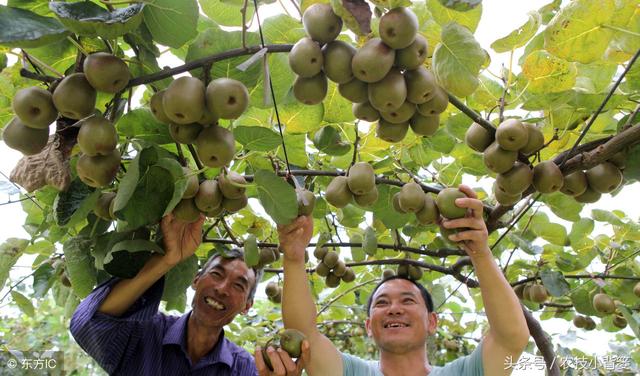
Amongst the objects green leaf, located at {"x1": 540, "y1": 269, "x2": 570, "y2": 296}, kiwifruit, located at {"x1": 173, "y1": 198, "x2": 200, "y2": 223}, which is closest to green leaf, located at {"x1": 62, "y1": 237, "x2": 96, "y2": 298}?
kiwifruit, located at {"x1": 173, "y1": 198, "x2": 200, "y2": 223}

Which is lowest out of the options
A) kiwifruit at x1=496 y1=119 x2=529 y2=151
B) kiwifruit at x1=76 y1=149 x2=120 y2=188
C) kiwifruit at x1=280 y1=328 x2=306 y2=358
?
kiwifruit at x1=280 y1=328 x2=306 y2=358

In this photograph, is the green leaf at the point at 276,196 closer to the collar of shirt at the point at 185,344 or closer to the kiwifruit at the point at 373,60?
the kiwifruit at the point at 373,60

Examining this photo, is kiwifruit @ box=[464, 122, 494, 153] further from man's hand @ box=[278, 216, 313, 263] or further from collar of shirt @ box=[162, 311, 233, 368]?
collar of shirt @ box=[162, 311, 233, 368]

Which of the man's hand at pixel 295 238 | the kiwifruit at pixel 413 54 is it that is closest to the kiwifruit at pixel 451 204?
the man's hand at pixel 295 238

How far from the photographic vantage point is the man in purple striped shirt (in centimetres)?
183

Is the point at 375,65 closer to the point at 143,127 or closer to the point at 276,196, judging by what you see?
the point at 276,196

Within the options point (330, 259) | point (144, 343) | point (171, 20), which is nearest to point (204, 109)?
point (171, 20)

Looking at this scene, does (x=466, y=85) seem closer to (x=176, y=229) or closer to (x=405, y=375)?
(x=176, y=229)

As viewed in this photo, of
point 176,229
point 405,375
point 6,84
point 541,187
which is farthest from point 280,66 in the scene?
point 405,375

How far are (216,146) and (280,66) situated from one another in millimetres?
341

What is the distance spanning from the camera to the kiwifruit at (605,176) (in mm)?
1563

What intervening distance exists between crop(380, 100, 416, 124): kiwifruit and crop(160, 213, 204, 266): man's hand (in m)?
0.78

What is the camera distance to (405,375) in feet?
8.18

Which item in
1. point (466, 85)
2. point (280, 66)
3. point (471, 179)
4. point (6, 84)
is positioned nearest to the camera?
point (466, 85)
